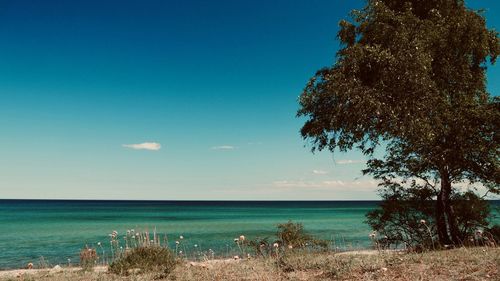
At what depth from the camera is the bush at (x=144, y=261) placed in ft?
38.3

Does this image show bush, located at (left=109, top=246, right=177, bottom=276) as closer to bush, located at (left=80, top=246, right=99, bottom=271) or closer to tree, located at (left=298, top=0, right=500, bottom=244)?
bush, located at (left=80, top=246, right=99, bottom=271)

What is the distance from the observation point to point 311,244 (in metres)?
19.6

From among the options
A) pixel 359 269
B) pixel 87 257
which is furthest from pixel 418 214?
pixel 87 257

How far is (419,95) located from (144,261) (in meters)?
10.3

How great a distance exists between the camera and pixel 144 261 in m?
12.5

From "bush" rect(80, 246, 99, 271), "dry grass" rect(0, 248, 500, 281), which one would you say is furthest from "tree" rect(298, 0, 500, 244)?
"bush" rect(80, 246, 99, 271)

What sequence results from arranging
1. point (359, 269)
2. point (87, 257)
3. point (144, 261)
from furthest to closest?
point (87, 257) → point (144, 261) → point (359, 269)

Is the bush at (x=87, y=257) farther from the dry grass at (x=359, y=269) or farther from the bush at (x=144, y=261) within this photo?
the dry grass at (x=359, y=269)

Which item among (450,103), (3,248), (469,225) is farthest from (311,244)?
(3,248)

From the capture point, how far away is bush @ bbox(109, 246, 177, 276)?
11.7 m

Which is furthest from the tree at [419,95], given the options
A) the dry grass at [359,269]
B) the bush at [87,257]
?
the bush at [87,257]

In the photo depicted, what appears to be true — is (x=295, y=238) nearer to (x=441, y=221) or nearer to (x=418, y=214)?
(x=418, y=214)

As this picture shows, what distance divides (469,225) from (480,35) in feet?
25.5

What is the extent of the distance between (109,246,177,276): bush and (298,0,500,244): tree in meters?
6.71
